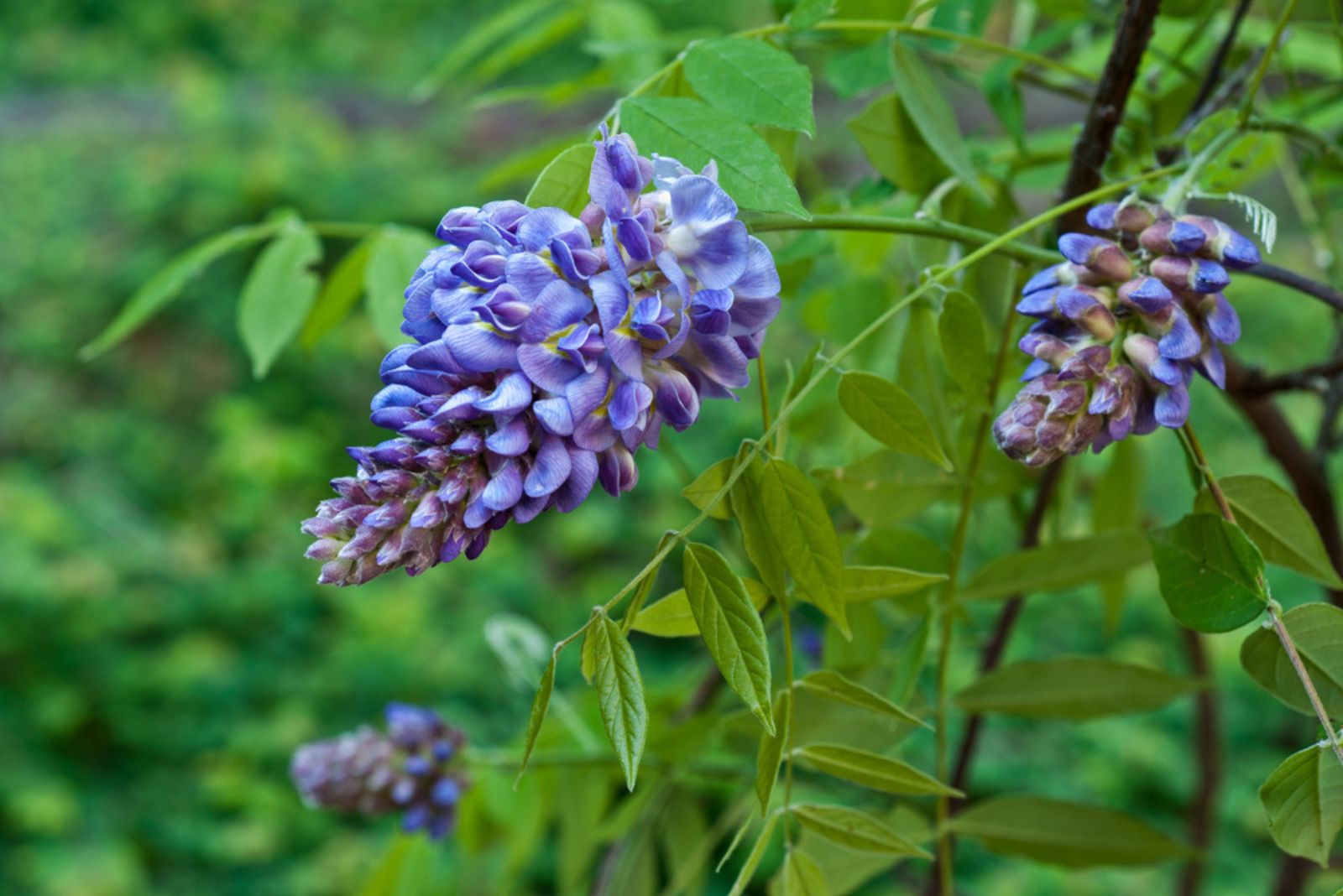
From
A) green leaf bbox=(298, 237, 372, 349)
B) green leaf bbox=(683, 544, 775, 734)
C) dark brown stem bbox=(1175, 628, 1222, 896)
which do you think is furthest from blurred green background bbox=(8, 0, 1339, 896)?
green leaf bbox=(683, 544, 775, 734)

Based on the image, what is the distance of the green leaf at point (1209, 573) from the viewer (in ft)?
1.34

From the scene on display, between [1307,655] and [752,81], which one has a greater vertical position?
[752,81]

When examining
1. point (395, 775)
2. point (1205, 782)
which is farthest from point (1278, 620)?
point (1205, 782)

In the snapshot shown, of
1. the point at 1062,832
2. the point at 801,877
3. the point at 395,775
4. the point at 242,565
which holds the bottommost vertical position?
the point at 242,565

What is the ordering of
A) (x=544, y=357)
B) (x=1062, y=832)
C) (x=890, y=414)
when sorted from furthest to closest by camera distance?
(x=1062, y=832) → (x=890, y=414) → (x=544, y=357)

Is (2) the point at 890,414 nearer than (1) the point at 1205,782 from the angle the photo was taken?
Yes

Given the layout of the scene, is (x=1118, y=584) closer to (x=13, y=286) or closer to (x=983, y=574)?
(x=983, y=574)

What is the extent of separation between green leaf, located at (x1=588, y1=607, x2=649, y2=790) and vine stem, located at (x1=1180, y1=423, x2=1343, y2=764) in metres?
0.21

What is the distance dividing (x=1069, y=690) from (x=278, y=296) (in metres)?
0.48

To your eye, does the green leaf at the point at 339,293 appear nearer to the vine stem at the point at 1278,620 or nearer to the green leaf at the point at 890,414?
the green leaf at the point at 890,414

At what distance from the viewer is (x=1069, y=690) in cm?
62

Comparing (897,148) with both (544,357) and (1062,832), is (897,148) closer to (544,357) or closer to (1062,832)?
(544,357)

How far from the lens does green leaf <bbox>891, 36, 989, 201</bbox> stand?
0.49m

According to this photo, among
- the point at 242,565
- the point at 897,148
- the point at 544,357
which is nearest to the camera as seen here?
the point at 544,357
